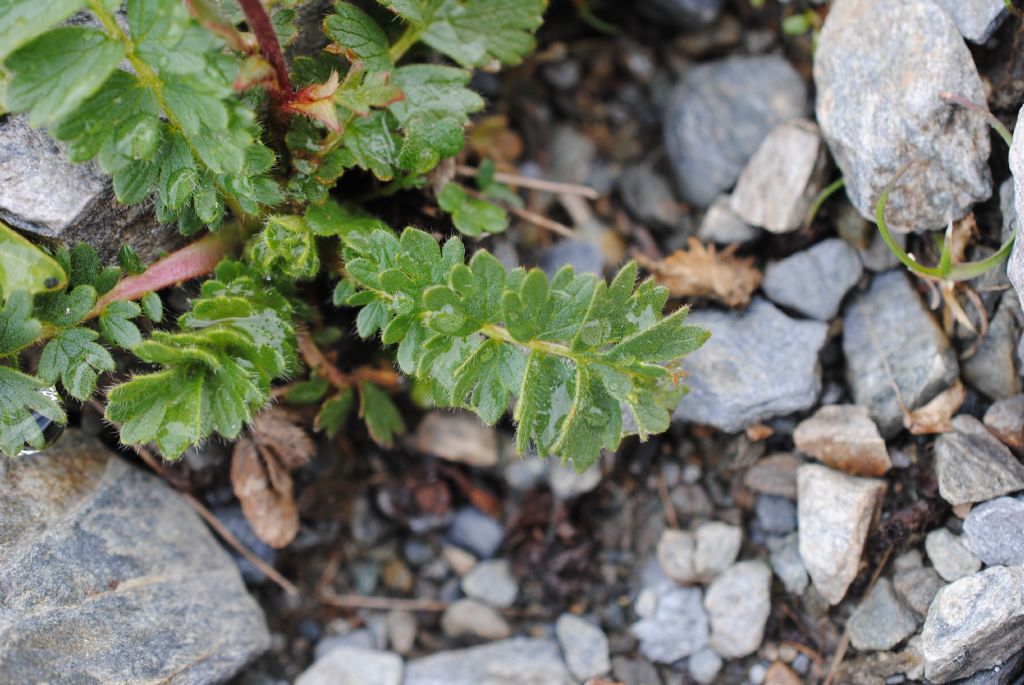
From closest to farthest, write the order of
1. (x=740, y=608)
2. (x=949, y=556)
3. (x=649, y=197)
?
(x=949, y=556) < (x=740, y=608) < (x=649, y=197)

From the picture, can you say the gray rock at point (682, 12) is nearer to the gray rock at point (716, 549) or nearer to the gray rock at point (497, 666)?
the gray rock at point (716, 549)

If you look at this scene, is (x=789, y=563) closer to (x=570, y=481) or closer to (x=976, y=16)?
(x=570, y=481)

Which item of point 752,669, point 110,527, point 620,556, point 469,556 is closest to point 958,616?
point 752,669

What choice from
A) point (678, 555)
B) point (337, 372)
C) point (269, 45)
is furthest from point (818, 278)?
point (269, 45)

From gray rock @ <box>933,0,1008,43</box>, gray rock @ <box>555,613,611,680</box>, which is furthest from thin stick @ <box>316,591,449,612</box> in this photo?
gray rock @ <box>933,0,1008,43</box>

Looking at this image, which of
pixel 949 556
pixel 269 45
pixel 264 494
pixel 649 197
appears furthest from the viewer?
pixel 649 197

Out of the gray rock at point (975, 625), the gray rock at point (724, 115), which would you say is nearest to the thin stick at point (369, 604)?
the gray rock at point (975, 625)

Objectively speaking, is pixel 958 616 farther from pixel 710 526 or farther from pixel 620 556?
pixel 620 556
